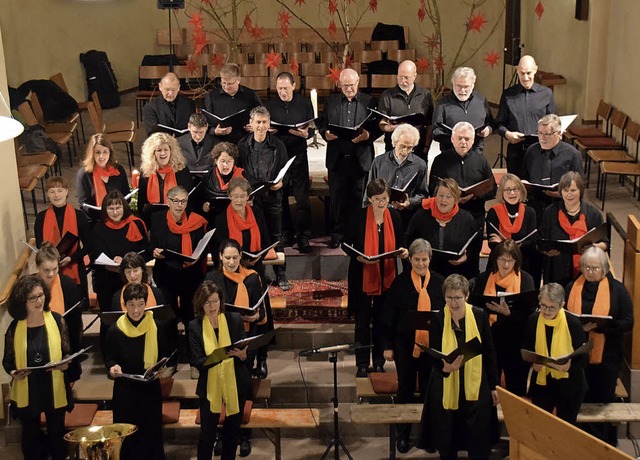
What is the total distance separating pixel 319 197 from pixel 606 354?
3.29 meters

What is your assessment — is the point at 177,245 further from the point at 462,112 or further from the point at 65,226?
the point at 462,112

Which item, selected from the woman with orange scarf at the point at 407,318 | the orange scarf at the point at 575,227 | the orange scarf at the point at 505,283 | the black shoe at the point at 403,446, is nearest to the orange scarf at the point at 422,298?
the woman with orange scarf at the point at 407,318

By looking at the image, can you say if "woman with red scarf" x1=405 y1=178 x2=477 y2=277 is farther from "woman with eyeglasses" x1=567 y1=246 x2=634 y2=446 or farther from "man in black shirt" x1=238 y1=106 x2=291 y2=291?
"man in black shirt" x1=238 y1=106 x2=291 y2=291

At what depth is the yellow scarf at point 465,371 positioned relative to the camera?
250 inches

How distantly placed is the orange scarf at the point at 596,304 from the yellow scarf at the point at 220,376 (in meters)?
2.08

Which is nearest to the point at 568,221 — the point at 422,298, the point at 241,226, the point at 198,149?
the point at 422,298

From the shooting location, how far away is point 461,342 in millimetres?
6340

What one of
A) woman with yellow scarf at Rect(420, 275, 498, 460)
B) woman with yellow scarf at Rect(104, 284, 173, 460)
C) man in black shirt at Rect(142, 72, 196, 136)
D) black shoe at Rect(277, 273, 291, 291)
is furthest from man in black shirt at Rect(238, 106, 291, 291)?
woman with yellow scarf at Rect(420, 275, 498, 460)

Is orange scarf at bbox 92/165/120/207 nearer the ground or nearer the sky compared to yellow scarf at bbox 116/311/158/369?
nearer the sky

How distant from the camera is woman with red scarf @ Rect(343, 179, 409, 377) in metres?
7.02

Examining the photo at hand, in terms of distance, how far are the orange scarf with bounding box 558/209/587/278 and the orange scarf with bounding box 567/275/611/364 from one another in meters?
0.30

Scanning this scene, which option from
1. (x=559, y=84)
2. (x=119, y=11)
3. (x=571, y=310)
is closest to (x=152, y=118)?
(x=571, y=310)

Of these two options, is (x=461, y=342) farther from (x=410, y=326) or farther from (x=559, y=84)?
(x=559, y=84)

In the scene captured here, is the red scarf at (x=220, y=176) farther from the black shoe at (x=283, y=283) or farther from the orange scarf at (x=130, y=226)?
the black shoe at (x=283, y=283)
